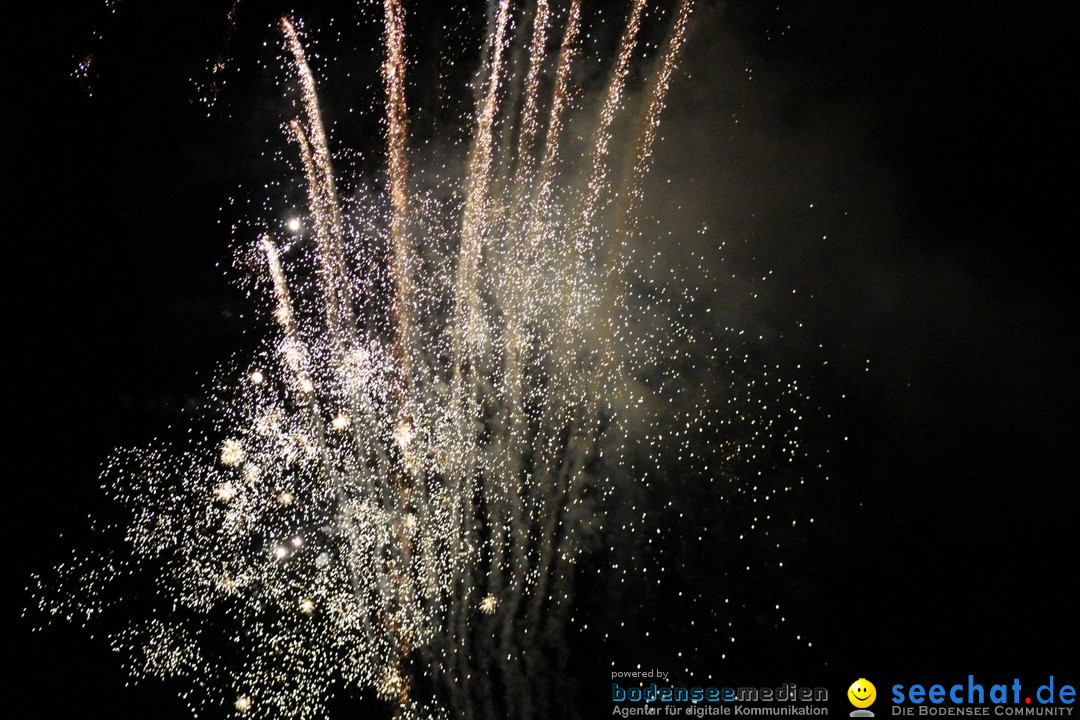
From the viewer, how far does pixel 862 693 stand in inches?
147

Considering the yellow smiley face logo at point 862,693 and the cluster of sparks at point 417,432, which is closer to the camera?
the yellow smiley face logo at point 862,693

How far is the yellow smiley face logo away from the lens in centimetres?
371

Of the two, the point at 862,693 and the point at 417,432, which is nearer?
the point at 862,693

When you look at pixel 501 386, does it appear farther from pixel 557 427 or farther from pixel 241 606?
pixel 241 606

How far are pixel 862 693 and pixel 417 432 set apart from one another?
3418 mm

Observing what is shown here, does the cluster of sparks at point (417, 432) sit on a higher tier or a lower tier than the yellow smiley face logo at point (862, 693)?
higher

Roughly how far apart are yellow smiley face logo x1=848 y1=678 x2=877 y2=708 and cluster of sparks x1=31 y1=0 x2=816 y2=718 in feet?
6.21

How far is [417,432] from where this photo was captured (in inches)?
178

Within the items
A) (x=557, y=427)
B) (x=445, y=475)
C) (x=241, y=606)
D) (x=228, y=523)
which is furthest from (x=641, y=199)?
(x=241, y=606)

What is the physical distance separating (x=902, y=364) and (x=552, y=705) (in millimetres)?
3405

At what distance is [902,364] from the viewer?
13.5 feet

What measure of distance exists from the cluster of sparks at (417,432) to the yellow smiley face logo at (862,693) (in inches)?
74.5

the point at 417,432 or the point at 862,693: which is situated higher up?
the point at 417,432

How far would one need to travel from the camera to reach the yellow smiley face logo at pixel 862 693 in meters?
3.71
